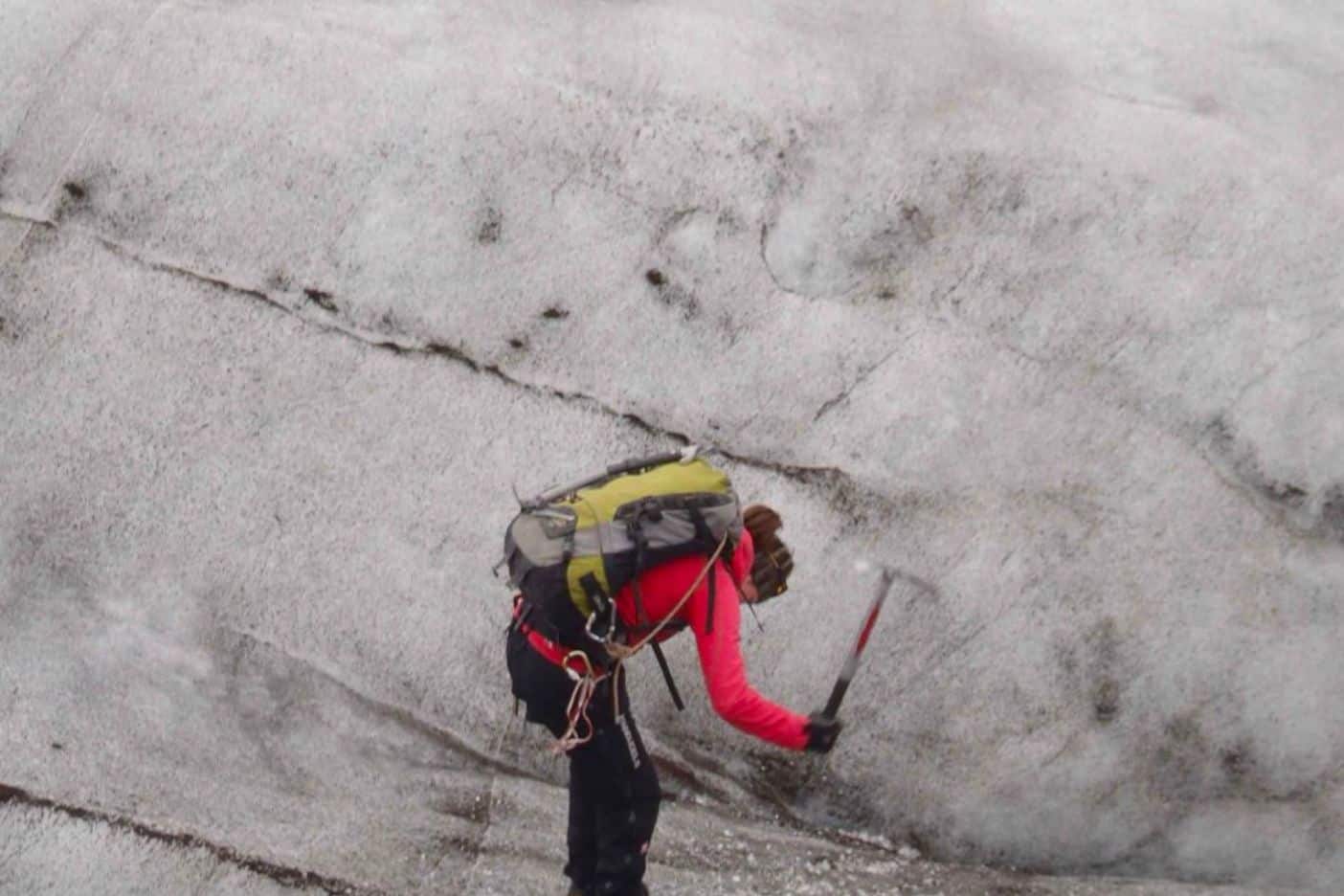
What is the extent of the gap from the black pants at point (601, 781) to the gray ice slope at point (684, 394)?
38.9 inches

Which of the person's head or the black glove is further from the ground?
the person's head

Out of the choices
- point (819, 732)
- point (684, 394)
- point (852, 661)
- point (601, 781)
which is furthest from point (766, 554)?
point (684, 394)

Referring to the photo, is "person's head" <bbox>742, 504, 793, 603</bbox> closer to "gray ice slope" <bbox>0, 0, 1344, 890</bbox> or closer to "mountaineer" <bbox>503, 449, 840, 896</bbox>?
"mountaineer" <bbox>503, 449, 840, 896</bbox>

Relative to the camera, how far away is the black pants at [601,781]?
15.3 feet

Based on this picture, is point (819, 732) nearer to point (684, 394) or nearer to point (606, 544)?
point (606, 544)

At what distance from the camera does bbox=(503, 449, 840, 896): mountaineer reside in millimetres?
4301

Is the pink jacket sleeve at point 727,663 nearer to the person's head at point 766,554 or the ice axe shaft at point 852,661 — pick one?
the person's head at point 766,554

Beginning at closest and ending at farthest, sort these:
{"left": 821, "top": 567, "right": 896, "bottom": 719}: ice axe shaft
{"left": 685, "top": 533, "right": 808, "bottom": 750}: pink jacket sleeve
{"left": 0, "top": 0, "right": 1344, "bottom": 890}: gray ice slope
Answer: {"left": 685, "top": 533, "right": 808, "bottom": 750}: pink jacket sleeve → {"left": 821, "top": 567, "right": 896, "bottom": 719}: ice axe shaft → {"left": 0, "top": 0, "right": 1344, "bottom": 890}: gray ice slope

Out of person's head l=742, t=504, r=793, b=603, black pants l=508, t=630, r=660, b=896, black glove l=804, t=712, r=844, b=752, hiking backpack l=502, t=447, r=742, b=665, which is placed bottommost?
black pants l=508, t=630, r=660, b=896

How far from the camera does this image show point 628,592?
4363 mm

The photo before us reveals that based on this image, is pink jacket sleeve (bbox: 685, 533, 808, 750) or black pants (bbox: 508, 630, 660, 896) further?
black pants (bbox: 508, 630, 660, 896)

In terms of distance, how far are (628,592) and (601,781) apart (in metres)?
0.90

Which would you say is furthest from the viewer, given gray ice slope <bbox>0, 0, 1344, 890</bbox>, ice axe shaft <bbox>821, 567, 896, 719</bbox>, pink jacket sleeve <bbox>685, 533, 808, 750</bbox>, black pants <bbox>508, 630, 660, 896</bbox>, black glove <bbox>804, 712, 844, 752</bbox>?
gray ice slope <bbox>0, 0, 1344, 890</bbox>

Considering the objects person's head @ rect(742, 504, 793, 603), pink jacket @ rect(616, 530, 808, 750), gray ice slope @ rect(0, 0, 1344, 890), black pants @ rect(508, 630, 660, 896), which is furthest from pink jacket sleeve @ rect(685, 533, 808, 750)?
gray ice slope @ rect(0, 0, 1344, 890)
